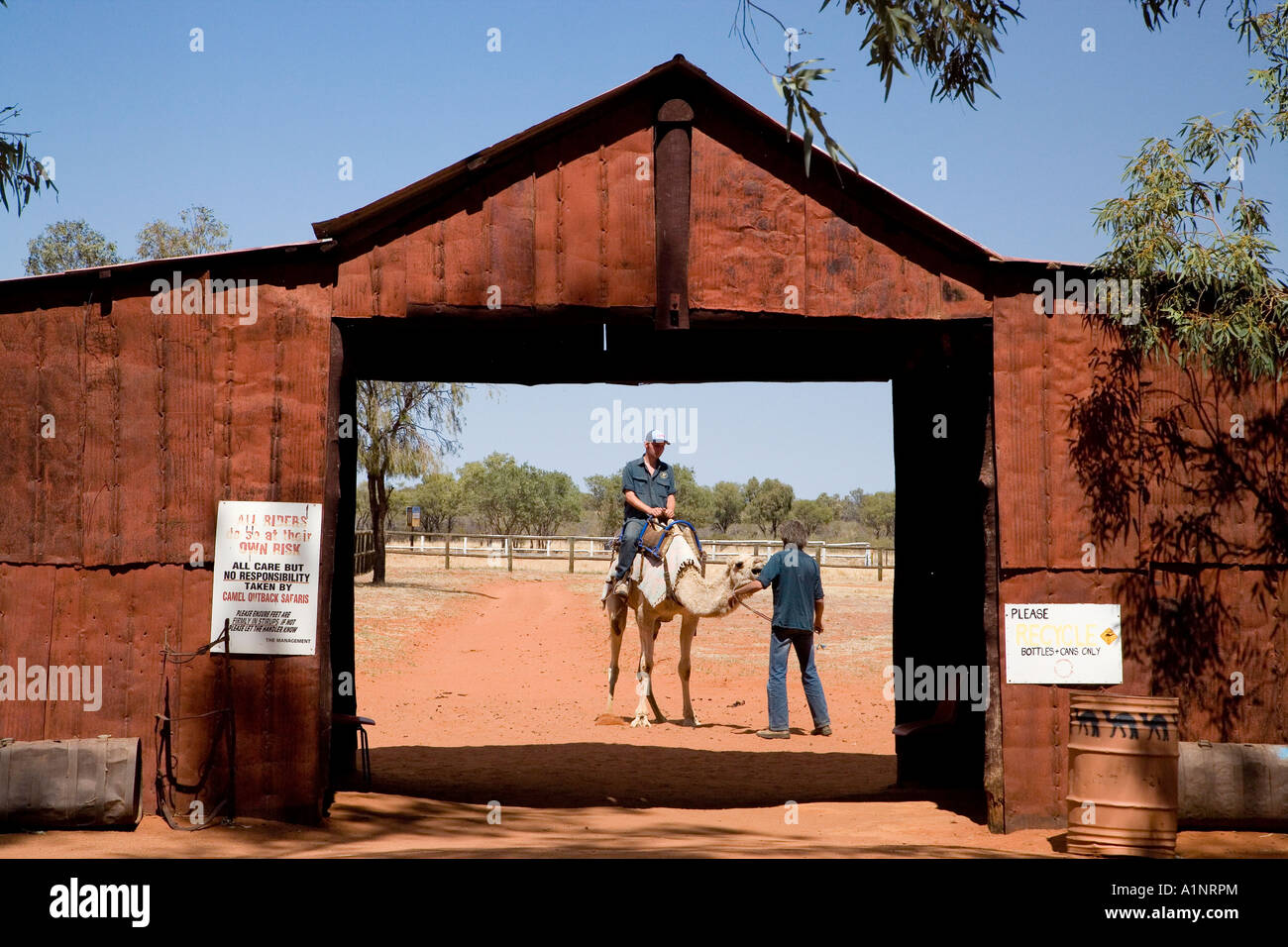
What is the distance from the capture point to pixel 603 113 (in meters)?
9.42

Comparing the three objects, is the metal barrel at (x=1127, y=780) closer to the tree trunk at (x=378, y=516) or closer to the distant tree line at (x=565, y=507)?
the tree trunk at (x=378, y=516)

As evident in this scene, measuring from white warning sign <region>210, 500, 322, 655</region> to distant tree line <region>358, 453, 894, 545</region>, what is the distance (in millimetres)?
75668

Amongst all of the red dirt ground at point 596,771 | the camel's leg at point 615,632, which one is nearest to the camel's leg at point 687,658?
the red dirt ground at point 596,771

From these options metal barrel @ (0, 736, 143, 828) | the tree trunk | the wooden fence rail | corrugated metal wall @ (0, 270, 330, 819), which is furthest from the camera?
the wooden fence rail

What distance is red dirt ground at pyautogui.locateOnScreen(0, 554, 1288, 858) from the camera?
8.52 metres

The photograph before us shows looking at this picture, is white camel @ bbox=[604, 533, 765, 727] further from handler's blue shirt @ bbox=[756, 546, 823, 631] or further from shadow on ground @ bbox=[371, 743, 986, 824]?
shadow on ground @ bbox=[371, 743, 986, 824]

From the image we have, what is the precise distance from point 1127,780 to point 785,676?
24.0ft

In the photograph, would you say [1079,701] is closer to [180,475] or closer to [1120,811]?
[1120,811]

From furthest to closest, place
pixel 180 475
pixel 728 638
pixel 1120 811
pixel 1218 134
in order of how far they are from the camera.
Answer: pixel 728 638 → pixel 1218 134 → pixel 180 475 → pixel 1120 811

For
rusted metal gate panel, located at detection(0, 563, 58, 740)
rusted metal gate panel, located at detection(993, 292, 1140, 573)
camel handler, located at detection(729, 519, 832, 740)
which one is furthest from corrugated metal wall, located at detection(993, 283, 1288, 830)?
rusted metal gate panel, located at detection(0, 563, 58, 740)

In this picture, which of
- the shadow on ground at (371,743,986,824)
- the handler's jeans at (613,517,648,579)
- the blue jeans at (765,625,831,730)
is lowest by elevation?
the shadow on ground at (371,743,986,824)

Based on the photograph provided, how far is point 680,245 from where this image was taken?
9.30m

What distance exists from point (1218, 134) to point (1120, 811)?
20.3 feet

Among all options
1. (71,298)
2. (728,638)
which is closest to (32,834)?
(71,298)
